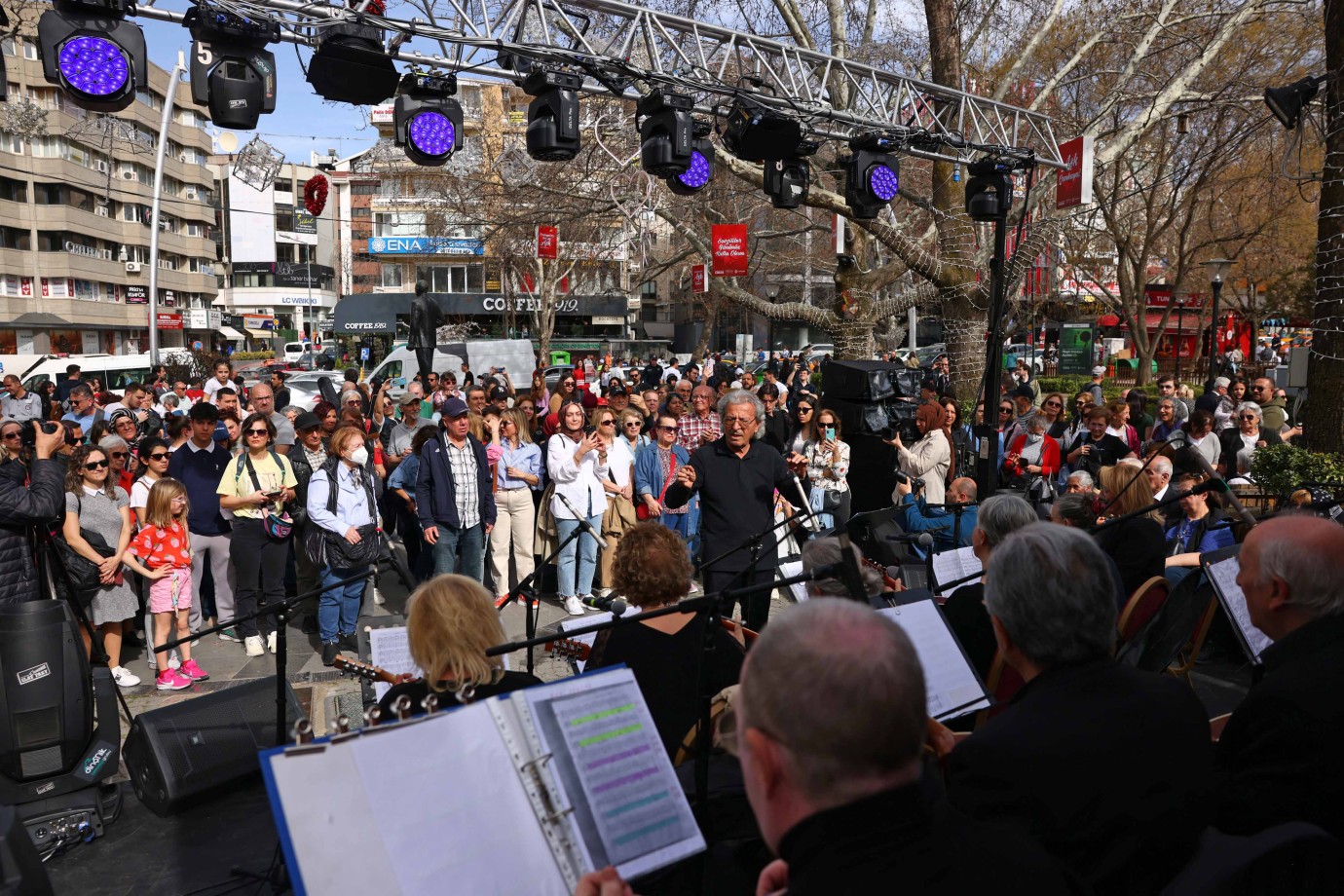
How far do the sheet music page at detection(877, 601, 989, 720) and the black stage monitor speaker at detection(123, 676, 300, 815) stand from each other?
3.14 m

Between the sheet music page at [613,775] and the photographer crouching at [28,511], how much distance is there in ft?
13.4

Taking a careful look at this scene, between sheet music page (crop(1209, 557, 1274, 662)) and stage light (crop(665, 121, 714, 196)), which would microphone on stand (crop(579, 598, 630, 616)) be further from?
stage light (crop(665, 121, 714, 196))

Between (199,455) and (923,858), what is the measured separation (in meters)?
7.27

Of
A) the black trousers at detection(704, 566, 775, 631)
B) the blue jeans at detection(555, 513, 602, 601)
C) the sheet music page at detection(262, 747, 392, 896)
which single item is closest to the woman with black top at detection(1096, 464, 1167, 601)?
the black trousers at detection(704, 566, 775, 631)

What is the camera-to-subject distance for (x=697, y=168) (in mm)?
9297

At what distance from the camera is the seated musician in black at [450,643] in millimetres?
3047

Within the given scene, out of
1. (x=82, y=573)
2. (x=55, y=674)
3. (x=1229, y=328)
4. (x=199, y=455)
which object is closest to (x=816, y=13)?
(x=199, y=455)

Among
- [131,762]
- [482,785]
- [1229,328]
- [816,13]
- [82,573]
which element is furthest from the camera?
[1229,328]

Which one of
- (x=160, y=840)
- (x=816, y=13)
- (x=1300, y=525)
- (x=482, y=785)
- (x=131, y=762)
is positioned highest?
(x=816, y=13)

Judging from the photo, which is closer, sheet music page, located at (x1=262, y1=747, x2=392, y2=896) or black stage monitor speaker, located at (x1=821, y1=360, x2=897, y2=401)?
sheet music page, located at (x1=262, y1=747, x2=392, y2=896)

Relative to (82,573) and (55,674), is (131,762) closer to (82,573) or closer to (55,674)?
(55,674)

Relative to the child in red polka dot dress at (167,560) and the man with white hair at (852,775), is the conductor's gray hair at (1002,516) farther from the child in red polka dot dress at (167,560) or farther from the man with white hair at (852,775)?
the child in red polka dot dress at (167,560)

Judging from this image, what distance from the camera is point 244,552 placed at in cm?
749

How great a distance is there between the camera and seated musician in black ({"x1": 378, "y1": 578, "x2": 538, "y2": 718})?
10.00 ft
